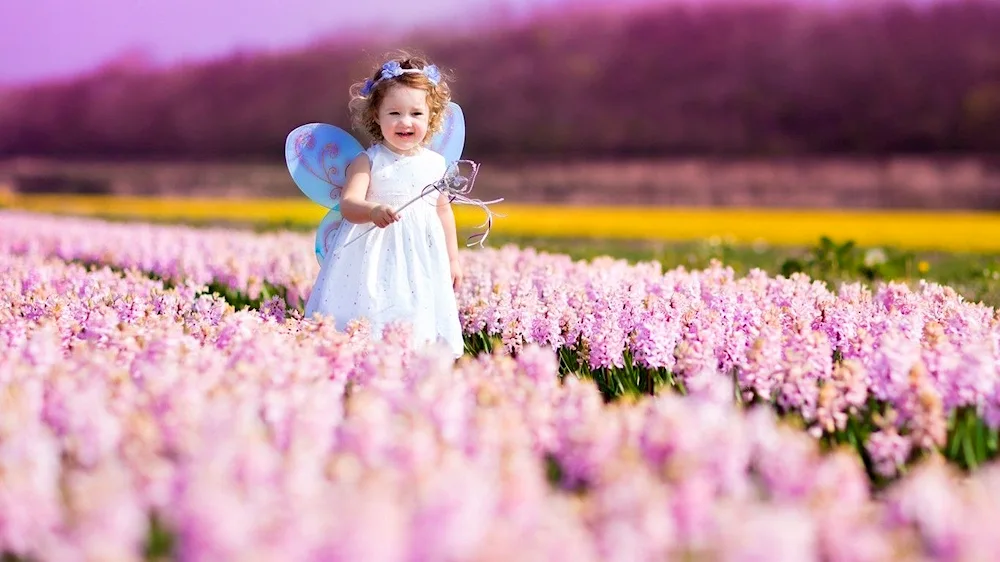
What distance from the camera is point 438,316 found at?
592cm

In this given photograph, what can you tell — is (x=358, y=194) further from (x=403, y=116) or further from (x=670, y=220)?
(x=670, y=220)

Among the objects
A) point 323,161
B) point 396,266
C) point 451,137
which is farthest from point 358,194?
point 451,137

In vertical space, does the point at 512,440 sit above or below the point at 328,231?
below

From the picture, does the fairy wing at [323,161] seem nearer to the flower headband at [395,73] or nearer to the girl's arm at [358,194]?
the girl's arm at [358,194]

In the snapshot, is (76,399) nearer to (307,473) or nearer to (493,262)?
(307,473)

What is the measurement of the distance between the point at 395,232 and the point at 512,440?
3302 millimetres

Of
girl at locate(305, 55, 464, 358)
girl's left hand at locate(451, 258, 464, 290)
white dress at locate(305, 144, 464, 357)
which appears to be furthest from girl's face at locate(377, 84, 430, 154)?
girl's left hand at locate(451, 258, 464, 290)

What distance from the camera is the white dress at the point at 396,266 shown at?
231 inches

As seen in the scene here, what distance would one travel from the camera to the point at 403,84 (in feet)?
19.6

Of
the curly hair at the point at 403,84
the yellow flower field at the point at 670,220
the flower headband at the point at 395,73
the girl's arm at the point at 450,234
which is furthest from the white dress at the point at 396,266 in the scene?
the yellow flower field at the point at 670,220

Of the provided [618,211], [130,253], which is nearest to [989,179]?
[618,211]

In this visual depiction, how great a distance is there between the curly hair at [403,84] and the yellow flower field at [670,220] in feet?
26.2

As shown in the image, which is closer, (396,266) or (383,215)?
(383,215)

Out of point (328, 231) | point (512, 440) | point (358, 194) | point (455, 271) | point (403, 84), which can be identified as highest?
point (403, 84)
